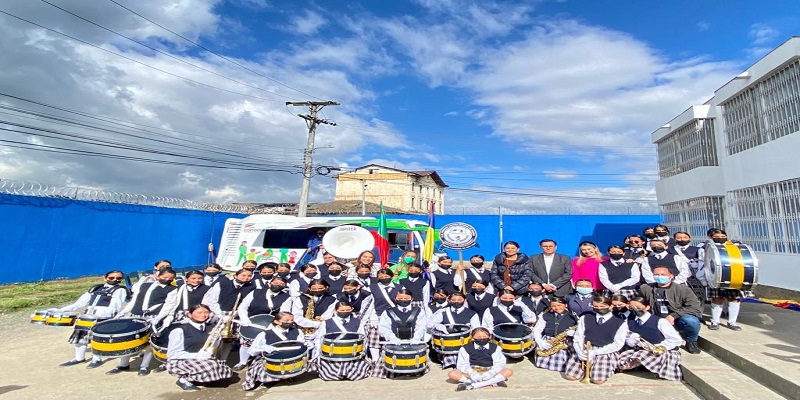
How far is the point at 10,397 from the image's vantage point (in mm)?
4773

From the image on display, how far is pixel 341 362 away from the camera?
Answer: 5.32 meters

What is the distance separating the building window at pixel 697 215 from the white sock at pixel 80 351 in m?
12.7

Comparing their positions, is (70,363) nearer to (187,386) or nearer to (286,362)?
(187,386)

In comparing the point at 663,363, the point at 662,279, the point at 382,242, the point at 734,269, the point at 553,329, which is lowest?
the point at 663,363

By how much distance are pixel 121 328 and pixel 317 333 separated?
2.40 metres

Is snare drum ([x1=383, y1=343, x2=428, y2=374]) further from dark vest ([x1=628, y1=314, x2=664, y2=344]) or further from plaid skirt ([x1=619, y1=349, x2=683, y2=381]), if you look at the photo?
dark vest ([x1=628, y1=314, x2=664, y2=344])

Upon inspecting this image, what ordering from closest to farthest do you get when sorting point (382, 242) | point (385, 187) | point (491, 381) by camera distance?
point (491, 381)
point (382, 242)
point (385, 187)

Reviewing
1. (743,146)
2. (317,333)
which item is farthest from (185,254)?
(743,146)

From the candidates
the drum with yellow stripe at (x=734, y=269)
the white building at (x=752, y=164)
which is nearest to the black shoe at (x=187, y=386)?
the drum with yellow stripe at (x=734, y=269)

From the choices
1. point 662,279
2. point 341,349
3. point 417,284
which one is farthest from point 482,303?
point 662,279

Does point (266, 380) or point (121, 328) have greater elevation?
point (121, 328)

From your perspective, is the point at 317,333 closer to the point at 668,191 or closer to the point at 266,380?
the point at 266,380

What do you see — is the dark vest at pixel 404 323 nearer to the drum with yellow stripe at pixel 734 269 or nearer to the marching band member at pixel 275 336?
the marching band member at pixel 275 336

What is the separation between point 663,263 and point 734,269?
32.9 inches
